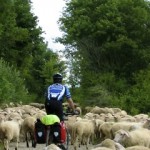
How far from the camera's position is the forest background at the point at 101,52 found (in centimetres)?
4550

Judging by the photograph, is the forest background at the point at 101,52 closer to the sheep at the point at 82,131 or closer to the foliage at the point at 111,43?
the foliage at the point at 111,43

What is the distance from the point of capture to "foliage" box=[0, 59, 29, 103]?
124 feet

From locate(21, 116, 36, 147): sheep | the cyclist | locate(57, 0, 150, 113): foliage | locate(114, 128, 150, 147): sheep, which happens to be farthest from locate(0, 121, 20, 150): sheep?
locate(57, 0, 150, 113): foliage

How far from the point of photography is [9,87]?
39219 millimetres

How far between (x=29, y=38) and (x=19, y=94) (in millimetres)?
13228

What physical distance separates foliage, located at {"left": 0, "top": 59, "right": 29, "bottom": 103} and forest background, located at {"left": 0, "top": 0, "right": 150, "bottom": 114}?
0.07 meters

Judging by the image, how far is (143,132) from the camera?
14.8m

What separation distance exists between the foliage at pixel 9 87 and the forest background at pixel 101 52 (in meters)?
0.07

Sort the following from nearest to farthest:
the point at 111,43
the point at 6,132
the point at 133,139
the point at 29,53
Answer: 1. the point at 133,139
2. the point at 6,132
3. the point at 111,43
4. the point at 29,53

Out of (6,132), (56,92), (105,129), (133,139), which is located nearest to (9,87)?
(105,129)

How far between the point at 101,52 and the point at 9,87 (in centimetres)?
1292

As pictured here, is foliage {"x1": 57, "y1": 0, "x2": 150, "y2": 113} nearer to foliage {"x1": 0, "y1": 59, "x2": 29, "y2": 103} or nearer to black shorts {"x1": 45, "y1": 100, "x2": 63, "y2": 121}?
foliage {"x1": 0, "y1": 59, "x2": 29, "y2": 103}

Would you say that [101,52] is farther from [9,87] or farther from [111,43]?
[9,87]

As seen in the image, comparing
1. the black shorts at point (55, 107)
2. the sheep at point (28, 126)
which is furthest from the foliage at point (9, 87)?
the black shorts at point (55, 107)
